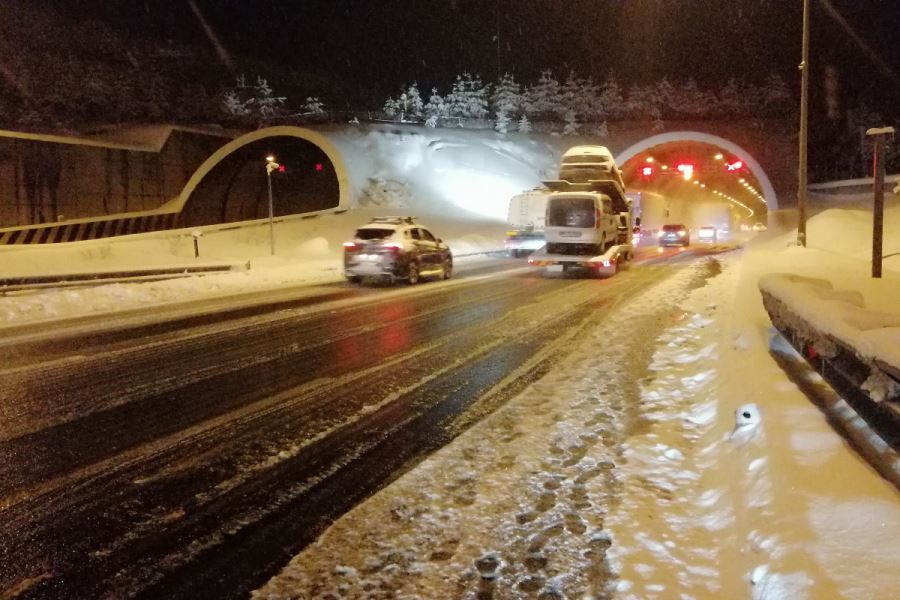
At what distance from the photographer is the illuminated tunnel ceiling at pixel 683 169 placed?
178 feet

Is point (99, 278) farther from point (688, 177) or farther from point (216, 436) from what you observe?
point (688, 177)

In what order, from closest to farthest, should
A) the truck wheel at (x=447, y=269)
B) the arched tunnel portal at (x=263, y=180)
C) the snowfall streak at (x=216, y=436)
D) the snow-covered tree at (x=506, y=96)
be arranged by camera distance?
the snowfall streak at (x=216, y=436), the truck wheel at (x=447, y=269), the arched tunnel portal at (x=263, y=180), the snow-covered tree at (x=506, y=96)

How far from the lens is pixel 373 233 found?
21.2 meters

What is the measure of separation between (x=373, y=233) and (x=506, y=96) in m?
50.6

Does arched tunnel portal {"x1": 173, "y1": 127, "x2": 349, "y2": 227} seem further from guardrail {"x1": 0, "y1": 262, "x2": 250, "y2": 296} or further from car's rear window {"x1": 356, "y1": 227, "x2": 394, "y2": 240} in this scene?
car's rear window {"x1": 356, "y1": 227, "x2": 394, "y2": 240}

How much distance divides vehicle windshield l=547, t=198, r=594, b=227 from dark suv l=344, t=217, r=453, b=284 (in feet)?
15.0

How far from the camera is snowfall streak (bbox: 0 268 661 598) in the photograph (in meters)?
4.29

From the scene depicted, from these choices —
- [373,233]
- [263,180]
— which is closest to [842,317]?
[373,233]

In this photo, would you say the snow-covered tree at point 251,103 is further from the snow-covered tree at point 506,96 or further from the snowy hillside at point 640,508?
the snowy hillside at point 640,508

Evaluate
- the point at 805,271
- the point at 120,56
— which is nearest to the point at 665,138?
the point at 805,271

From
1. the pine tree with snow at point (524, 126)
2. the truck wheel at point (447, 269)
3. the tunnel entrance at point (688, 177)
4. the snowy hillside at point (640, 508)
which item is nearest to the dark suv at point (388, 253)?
the truck wheel at point (447, 269)

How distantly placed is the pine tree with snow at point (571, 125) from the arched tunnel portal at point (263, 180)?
22021 mm

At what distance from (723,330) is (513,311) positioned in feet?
15.5

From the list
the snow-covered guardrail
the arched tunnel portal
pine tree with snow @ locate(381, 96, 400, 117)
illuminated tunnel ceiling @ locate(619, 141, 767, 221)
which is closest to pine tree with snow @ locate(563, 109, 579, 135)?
illuminated tunnel ceiling @ locate(619, 141, 767, 221)
